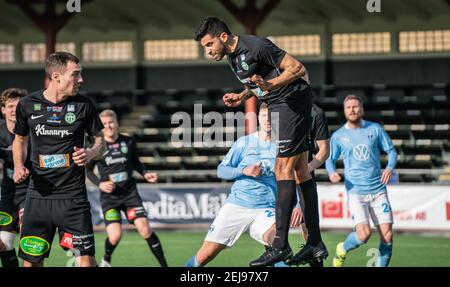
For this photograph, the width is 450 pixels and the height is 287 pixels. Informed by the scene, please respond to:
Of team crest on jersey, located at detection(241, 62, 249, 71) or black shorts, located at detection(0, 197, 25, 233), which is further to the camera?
black shorts, located at detection(0, 197, 25, 233)

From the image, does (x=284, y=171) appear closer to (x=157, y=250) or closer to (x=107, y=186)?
(x=107, y=186)

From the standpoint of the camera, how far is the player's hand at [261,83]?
8.09 m

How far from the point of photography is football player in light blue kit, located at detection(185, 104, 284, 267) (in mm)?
9578

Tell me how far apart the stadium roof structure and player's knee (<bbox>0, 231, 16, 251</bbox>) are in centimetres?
Answer: 1628

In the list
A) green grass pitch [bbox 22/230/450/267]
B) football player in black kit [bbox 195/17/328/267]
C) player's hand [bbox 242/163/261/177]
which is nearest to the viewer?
football player in black kit [bbox 195/17/328/267]

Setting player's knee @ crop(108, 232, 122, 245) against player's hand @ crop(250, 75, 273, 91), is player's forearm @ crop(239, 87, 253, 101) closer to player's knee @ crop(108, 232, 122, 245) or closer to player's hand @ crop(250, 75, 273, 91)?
player's hand @ crop(250, 75, 273, 91)

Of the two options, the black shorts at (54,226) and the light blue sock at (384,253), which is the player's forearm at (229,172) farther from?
the light blue sock at (384,253)

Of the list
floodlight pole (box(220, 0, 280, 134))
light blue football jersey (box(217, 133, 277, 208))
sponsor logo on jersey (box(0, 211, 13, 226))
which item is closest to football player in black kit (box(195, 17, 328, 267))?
light blue football jersey (box(217, 133, 277, 208))

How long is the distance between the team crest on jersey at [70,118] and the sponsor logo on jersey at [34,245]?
3.67ft

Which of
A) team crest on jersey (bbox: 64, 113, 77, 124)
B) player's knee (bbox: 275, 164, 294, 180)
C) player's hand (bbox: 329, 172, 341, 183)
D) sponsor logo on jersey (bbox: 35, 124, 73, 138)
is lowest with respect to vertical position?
player's hand (bbox: 329, 172, 341, 183)

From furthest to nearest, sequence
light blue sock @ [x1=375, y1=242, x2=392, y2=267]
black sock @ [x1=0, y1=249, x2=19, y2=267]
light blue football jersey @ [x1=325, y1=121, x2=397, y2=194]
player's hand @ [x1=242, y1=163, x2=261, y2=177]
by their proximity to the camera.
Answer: light blue football jersey @ [x1=325, y1=121, x2=397, y2=194]
light blue sock @ [x1=375, y1=242, x2=392, y2=267]
black sock @ [x1=0, y1=249, x2=19, y2=267]
player's hand @ [x1=242, y1=163, x2=261, y2=177]

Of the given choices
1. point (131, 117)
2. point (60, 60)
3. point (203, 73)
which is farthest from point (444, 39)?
point (60, 60)

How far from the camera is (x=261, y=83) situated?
26.6ft

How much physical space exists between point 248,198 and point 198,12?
21.0 metres
